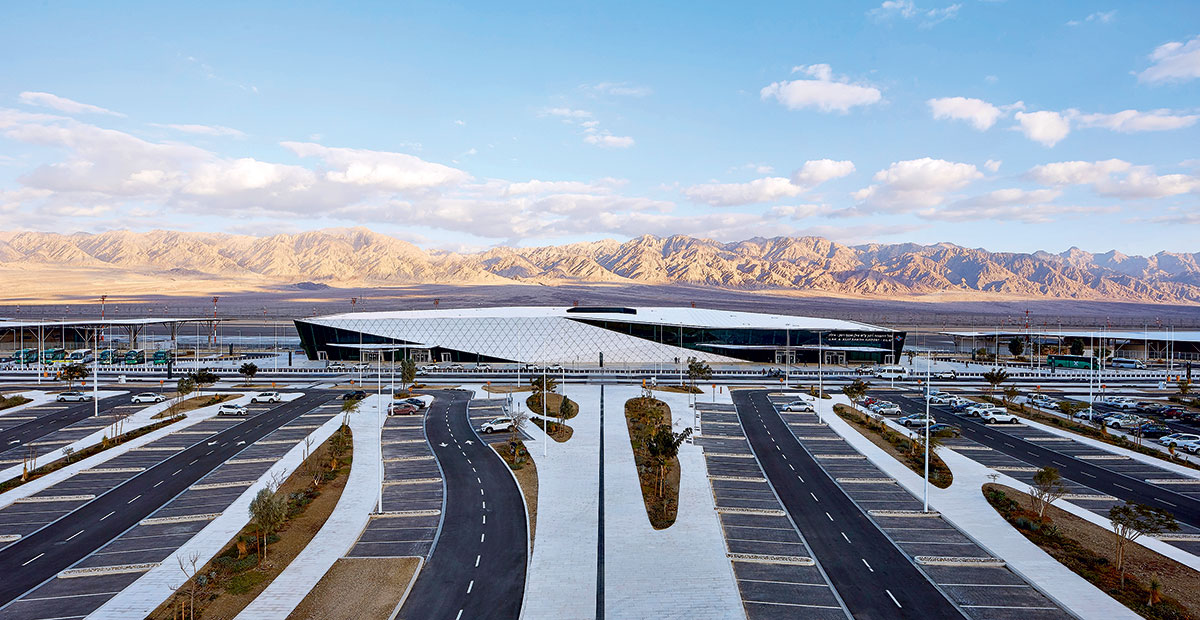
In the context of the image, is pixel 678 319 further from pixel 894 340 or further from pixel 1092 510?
pixel 1092 510

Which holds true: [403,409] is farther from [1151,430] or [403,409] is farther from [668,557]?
[1151,430]

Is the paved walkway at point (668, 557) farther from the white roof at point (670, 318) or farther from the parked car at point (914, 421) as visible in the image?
the white roof at point (670, 318)

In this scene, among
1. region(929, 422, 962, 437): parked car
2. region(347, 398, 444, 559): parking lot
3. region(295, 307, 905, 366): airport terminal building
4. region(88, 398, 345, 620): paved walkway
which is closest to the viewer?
region(88, 398, 345, 620): paved walkway

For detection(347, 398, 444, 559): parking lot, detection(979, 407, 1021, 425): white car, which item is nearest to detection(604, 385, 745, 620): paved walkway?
detection(347, 398, 444, 559): parking lot

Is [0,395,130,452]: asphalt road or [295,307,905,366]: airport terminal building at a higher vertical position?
[295,307,905,366]: airport terminal building

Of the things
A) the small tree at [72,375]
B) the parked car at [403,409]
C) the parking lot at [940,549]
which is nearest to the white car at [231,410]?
the parked car at [403,409]

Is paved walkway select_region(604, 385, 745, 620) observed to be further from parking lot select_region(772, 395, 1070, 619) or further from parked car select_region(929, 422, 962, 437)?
parked car select_region(929, 422, 962, 437)

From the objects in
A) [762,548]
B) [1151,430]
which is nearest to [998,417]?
[1151,430]
